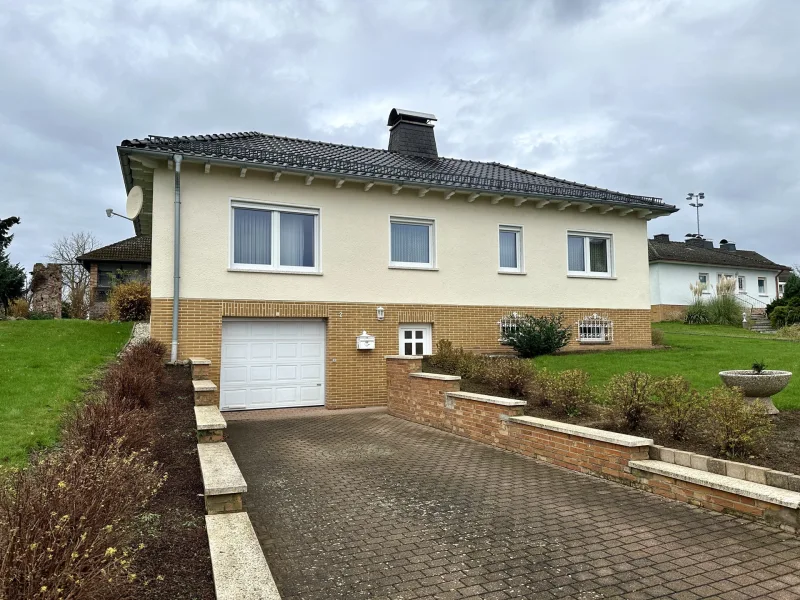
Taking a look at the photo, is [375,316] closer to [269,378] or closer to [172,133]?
[269,378]

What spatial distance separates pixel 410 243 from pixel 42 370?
8.08 metres

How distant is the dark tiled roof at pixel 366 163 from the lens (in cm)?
1148

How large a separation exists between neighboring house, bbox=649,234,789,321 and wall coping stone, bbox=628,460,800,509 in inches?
1032

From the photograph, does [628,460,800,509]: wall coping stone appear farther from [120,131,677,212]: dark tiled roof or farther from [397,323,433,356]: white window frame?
[120,131,677,212]: dark tiled roof

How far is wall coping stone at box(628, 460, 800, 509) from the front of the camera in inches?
170

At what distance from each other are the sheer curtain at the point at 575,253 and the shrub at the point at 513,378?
6.28 metres

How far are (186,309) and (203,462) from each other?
6.88 metres

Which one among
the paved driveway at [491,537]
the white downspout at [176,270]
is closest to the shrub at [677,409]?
the paved driveway at [491,537]

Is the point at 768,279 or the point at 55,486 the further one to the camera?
the point at 768,279

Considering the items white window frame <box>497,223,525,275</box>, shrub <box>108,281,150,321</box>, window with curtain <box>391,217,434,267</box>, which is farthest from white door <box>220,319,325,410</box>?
shrub <box>108,281,150,321</box>

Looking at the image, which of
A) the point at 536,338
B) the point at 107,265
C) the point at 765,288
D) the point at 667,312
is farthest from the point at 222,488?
the point at 765,288

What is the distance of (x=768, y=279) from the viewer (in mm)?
36250

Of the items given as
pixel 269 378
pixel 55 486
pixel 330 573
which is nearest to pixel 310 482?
pixel 330 573

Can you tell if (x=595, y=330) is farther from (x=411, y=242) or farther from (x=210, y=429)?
(x=210, y=429)
